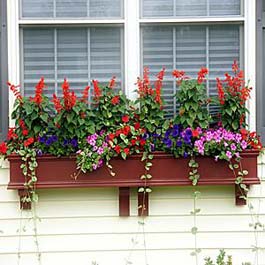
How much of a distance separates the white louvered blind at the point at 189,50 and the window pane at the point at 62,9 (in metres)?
0.38

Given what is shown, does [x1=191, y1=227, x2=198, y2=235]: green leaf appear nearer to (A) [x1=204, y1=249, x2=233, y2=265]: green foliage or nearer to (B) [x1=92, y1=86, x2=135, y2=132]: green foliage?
(A) [x1=204, y1=249, x2=233, y2=265]: green foliage

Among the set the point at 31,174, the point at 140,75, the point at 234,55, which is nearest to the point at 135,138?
the point at 140,75

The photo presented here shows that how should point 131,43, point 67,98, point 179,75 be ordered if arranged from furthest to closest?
point 131,43
point 179,75
point 67,98

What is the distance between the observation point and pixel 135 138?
122 inches

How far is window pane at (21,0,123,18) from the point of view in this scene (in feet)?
10.7

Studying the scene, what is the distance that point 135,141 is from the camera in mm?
3111

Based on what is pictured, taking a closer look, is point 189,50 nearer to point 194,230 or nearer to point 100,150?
point 100,150

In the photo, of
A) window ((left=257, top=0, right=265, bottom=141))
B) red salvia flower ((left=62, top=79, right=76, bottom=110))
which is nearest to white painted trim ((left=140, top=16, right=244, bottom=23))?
window ((left=257, top=0, right=265, bottom=141))

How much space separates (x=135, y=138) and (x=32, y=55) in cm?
96

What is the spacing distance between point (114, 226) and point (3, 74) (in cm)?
134

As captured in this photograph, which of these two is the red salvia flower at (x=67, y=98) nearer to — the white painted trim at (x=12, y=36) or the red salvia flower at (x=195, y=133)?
the white painted trim at (x=12, y=36)

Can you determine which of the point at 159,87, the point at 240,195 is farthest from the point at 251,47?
the point at 240,195

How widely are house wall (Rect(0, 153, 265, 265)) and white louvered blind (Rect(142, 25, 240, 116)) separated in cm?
77

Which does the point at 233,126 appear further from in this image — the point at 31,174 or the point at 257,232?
the point at 31,174
